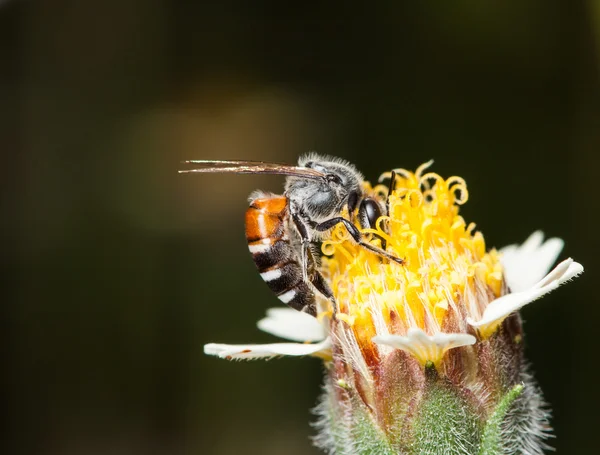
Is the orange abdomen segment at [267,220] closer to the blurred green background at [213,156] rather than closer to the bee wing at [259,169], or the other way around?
the bee wing at [259,169]

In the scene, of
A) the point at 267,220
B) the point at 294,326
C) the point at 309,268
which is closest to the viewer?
the point at 309,268

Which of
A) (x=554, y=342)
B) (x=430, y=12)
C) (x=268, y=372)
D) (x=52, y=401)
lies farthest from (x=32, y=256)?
(x=554, y=342)

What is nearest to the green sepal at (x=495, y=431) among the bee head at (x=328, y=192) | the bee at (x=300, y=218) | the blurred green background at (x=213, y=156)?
the bee at (x=300, y=218)

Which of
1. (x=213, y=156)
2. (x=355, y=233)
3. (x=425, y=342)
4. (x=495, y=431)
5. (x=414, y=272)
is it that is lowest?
(x=495, y=431)

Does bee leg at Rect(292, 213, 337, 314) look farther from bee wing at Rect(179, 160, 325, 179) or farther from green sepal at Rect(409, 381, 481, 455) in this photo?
green sepal at Rect(409, 381, 481, 455)

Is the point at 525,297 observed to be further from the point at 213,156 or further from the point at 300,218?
the point at 213,156

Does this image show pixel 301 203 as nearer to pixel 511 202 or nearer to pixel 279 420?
pixel 511 202

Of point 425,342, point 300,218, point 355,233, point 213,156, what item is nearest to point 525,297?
point 425,342
